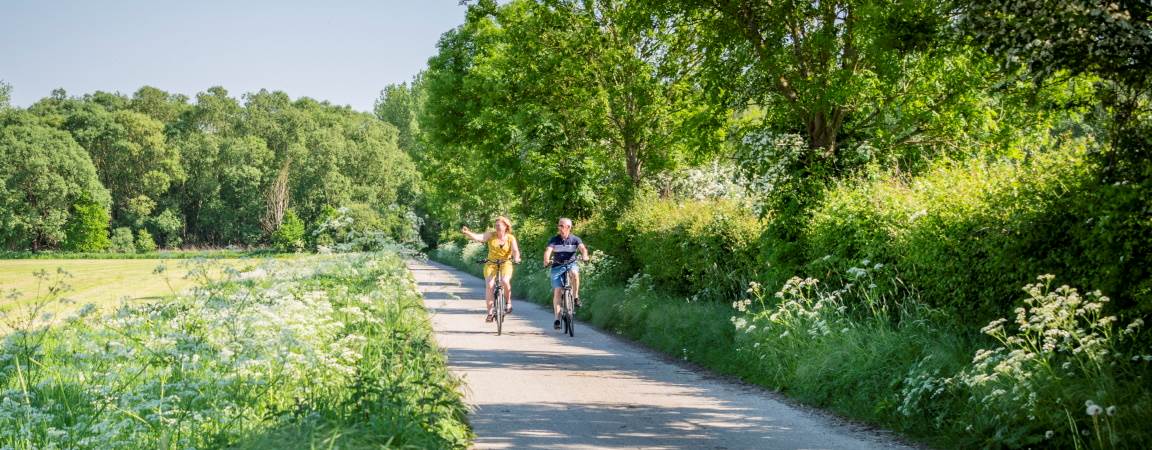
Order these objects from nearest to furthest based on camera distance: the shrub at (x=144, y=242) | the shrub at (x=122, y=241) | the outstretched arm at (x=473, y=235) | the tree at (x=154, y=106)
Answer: the outstretched arm at (x=473, y=235) < the shrub at (x=122, y=241) < the shrub at (x=144, y=242) < the tree at (x=154, y=106)

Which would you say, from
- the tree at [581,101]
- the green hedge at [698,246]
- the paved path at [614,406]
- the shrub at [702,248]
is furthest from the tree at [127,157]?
the paved path at [614,406]

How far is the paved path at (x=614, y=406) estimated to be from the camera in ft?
23.5

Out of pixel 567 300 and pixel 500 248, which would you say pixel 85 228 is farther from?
pixel 567 300

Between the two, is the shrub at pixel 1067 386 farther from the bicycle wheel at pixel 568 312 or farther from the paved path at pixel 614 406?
the bicycle wheel at pixel 568 312

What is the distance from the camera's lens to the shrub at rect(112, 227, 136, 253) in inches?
3531

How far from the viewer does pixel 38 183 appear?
269 feet

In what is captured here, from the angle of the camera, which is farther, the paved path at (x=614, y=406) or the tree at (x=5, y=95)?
the tree at (x=5, y=95)

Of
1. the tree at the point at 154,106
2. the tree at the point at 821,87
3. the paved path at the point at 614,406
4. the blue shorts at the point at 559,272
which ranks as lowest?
the paved path at the point at 614,406

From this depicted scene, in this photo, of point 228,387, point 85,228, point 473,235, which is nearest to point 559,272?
point 473,235

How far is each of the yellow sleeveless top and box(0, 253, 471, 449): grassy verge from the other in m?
6.09

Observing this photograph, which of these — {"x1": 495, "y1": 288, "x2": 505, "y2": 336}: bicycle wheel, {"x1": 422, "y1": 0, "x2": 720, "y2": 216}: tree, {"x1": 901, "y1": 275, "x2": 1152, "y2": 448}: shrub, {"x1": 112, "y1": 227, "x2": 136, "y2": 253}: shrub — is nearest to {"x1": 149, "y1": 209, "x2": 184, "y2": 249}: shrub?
{"x1": 112, "y1": 227, "x2": 136, "y2": 253}: shrub

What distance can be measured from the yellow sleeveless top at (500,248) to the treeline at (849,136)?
122 inches

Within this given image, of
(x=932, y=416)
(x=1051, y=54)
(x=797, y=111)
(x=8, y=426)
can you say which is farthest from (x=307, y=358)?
(x=797, y=111)

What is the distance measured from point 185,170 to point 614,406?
4027 inches
